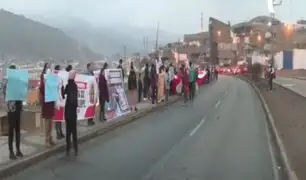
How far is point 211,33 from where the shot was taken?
467 ft

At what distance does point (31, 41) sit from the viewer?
50.0 metres

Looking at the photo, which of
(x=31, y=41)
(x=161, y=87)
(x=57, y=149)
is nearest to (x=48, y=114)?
(x=57, y=149)

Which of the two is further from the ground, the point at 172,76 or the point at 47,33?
the point at 47,33

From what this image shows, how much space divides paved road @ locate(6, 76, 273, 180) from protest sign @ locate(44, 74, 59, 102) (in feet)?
4.71

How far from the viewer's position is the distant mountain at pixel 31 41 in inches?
1639

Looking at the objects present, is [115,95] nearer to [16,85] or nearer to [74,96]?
[74,96]

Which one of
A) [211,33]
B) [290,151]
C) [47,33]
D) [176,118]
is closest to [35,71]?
[176,118]

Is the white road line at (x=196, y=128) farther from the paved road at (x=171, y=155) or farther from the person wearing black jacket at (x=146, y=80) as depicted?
the person wearing black jacket at (x=146, y=80)

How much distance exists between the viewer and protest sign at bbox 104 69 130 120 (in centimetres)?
2117

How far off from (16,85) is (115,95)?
404 inches

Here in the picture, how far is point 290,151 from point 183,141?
3401 millimetres

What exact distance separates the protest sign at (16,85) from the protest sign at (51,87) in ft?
4.37

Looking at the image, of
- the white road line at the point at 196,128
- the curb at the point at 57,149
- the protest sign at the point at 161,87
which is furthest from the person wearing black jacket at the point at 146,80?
the white road line at the point at 196,128

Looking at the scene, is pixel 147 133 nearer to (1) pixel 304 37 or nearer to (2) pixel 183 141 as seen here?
(2) pixel 183 141
